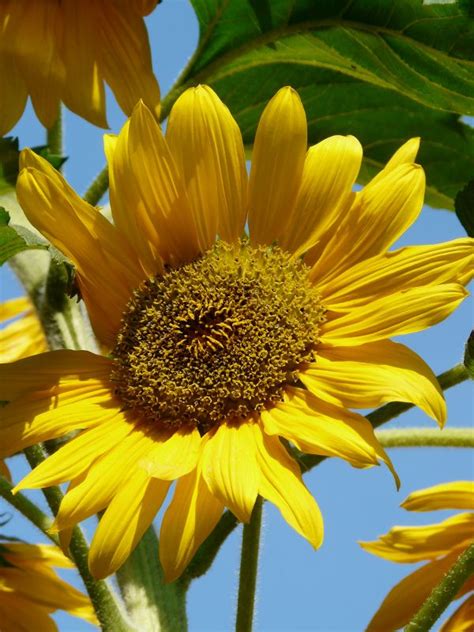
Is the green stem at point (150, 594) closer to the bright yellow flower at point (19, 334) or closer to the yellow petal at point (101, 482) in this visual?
the yellow petal at point (101, 482)

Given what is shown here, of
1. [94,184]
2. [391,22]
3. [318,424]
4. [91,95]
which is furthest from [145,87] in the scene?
[318,424]

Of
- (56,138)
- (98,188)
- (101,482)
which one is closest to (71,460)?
(101,482)

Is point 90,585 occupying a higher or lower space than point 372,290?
lower

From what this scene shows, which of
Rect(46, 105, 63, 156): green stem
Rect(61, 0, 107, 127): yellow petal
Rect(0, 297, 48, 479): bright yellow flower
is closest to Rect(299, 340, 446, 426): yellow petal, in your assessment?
Rect(61, 0, 107, 127): yellow petal

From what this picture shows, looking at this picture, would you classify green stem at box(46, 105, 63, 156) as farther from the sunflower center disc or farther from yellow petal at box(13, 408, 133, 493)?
yellow petal at box(13, 408, 133, 493)

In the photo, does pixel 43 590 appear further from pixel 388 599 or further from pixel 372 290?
pixel 372 290

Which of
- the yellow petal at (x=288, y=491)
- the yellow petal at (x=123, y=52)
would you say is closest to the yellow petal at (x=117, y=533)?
the yellow petal at (x=288, y=491)
